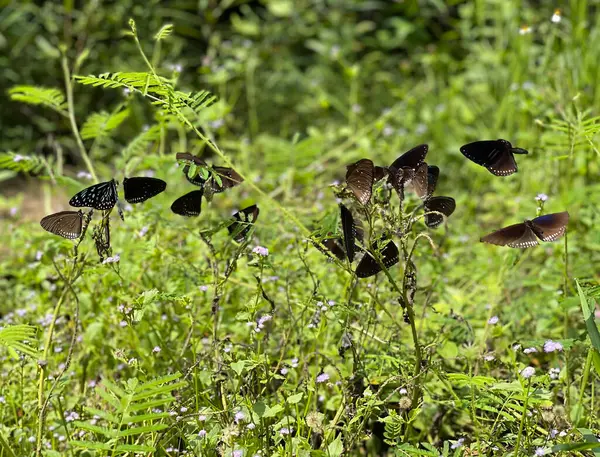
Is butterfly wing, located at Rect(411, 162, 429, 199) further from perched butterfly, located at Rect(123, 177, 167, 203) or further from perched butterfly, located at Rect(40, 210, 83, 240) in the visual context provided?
perched butterfly, located at Rect(40, 210, 83, 240)

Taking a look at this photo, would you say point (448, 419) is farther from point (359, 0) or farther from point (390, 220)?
point (359, 0)

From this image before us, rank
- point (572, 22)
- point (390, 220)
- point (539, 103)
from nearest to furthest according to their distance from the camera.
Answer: point (390, 220)
point (539, 103)
point (572, 22)

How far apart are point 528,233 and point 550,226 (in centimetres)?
6

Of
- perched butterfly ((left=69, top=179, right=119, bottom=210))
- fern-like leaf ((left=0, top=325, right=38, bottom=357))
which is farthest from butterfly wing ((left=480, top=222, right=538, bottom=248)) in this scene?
fern-like leaf ((left=0, top=325, right=38, bottom=357))

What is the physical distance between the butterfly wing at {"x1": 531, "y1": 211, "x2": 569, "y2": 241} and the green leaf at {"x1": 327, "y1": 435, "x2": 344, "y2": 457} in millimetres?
662

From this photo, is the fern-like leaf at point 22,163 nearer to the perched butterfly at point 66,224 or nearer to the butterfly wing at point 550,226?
the perched butterfly at point 66,224

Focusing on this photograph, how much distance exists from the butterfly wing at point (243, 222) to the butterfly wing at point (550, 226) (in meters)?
0.67

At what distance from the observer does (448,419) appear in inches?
84.4

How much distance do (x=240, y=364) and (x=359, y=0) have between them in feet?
15.2

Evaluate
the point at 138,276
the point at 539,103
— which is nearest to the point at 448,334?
the point at 138,276

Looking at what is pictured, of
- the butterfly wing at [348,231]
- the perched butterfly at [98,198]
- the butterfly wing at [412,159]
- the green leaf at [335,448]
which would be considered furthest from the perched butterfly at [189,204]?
the green leaf at [335,448]

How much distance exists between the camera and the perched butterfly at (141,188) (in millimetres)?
1718

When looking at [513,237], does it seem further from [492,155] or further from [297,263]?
[297,263]

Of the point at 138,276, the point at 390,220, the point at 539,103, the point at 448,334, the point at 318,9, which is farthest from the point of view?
the point at 318,9
